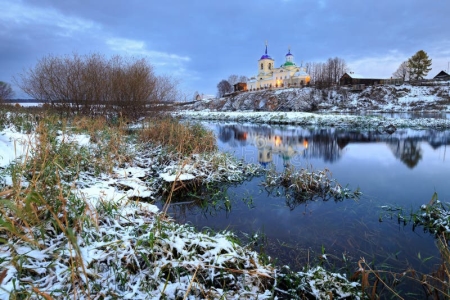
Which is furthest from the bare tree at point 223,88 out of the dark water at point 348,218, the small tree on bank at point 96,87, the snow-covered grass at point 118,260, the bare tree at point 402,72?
the snow-covered grass at point 118,260

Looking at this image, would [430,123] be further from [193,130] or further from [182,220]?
[182,220]

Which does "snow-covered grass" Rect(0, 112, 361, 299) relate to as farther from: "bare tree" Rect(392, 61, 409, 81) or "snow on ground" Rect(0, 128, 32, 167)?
"bare tree" Rect(392, 61, 409, 81)

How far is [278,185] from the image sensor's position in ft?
21.8

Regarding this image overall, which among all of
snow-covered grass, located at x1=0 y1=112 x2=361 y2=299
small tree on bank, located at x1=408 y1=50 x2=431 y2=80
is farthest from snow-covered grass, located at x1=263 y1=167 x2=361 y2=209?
small tree on bank, located at x1=408 y1=50 x2=431 y2=80

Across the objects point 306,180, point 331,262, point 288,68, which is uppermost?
point 288,68

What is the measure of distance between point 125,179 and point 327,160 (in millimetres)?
7423

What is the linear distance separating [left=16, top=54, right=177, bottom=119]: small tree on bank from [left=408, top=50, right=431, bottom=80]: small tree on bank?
233 feet

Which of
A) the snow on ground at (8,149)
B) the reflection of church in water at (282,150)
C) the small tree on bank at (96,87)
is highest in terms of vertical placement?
the small tree on bank at (96,87)

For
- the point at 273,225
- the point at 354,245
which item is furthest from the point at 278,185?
the point at 354,245

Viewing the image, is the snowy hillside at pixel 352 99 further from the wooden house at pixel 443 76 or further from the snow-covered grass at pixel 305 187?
the snow-covered grass at pixel 305 187

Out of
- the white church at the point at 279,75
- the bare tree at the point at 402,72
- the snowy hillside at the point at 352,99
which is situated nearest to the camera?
the snowy hillside at the point at 352,99

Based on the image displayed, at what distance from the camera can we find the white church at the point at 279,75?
65562mm

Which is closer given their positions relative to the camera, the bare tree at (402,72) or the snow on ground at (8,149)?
the snow on ground at (8,149)

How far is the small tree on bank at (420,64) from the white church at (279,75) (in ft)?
84.5
